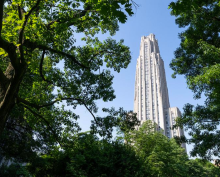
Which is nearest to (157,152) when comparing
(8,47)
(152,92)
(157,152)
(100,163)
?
(157,152)

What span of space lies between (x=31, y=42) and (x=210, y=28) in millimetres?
9514

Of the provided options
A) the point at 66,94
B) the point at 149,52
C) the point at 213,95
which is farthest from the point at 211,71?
the point at 149,52

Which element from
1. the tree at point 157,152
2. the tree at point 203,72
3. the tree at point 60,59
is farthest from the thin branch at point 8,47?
the tree at point 157,152

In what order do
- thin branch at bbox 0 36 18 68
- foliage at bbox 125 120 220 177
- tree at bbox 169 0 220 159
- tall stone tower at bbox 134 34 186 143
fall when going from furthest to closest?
1. tall stone tower at bbox 134 34 186 143
2. foliage at bbox 125 120 220 177
3. tree at bbox 169 0 220 159
4. thin branch at bbox 0 36 18 68

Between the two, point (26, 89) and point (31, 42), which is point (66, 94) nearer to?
point (26, 89)

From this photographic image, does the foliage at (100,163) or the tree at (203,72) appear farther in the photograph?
the foliage at (100,163)

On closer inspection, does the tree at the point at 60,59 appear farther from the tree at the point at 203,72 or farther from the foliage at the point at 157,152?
the foliage at the point at 157,152

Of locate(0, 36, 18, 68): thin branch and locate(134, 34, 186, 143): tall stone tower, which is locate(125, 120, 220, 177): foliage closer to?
locate(0, 36, 18, 68): thin branch

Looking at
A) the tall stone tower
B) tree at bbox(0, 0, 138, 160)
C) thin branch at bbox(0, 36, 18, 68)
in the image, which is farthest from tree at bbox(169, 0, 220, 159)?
the tall stone tower

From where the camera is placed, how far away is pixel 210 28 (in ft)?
33.1

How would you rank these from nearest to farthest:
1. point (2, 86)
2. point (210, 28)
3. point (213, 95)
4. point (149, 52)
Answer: point (2, 86)
point (213, 95)
point (210, 28)
point (149, 52)

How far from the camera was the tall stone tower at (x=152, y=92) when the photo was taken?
95.6 metres

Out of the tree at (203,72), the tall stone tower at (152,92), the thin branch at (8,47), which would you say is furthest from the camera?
the tall stone tower at (152,92)

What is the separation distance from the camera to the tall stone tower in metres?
95.6
